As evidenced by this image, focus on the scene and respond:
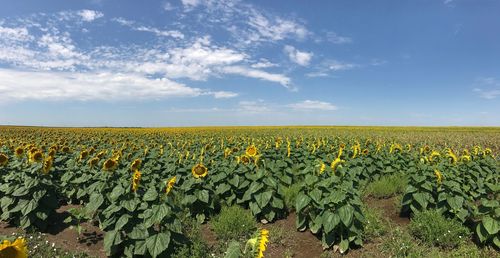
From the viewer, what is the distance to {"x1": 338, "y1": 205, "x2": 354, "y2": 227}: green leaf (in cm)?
575

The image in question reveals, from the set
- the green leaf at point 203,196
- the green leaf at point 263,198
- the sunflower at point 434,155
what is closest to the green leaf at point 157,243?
the green leaf at point 203,196

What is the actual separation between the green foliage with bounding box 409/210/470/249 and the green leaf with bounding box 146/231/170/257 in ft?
13.9

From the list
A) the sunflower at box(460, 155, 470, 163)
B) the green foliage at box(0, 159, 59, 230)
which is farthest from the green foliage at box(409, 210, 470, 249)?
the green foliage at box(0, 159, 59, 230)

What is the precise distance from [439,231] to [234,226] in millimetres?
3471

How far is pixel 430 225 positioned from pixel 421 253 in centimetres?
80

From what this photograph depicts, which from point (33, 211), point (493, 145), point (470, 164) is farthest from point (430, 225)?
point (493, 145)

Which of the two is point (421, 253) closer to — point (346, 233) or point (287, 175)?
point (346, 233)

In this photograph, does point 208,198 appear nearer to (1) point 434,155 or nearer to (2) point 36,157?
(2) point 36,157

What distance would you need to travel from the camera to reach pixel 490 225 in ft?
18.9

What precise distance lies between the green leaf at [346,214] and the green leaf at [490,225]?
80.0 inches

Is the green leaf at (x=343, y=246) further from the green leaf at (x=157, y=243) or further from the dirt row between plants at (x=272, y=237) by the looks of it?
the green leaf at (x=157, y=243)

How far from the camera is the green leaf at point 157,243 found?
205 inches

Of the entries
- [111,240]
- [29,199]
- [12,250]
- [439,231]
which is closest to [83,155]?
[29,199]

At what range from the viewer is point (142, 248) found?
Answer: 17.8ft
